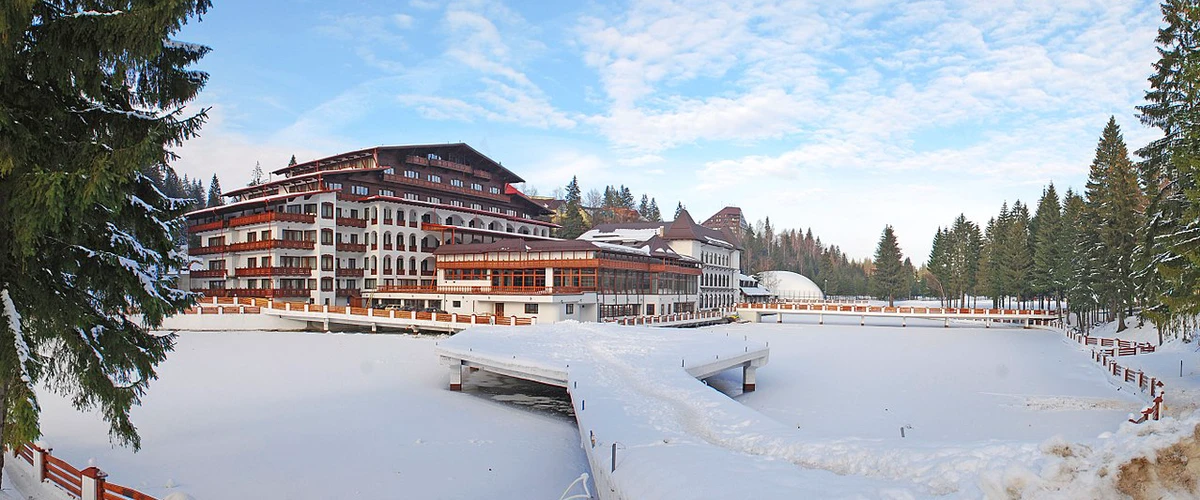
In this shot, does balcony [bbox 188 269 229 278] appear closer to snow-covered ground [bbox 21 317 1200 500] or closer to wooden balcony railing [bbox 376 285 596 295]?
wooden balcony railing [bbox 376 285 596 295]

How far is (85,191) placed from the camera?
7.49 m

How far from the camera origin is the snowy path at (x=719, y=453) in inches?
357

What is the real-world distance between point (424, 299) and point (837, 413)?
42.7 meters

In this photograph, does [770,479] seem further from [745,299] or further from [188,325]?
[745,299]

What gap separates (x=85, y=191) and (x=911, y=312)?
7045 cm

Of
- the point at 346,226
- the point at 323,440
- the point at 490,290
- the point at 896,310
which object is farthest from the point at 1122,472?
the point at 896,310

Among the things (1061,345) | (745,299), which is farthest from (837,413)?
(745,299)

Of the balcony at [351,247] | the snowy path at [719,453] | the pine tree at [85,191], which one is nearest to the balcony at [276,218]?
the balcony at [351,247]

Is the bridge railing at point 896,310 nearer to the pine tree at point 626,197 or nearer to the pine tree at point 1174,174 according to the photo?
the pine tree at point 1174,174

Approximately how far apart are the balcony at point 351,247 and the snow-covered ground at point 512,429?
2560 cm

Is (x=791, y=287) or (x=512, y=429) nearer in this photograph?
(x=512, y=429)

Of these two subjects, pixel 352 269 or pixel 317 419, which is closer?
pixel 317 419

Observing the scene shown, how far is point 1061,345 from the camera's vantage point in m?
44.3

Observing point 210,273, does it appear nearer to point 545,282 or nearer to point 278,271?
point 278,271
